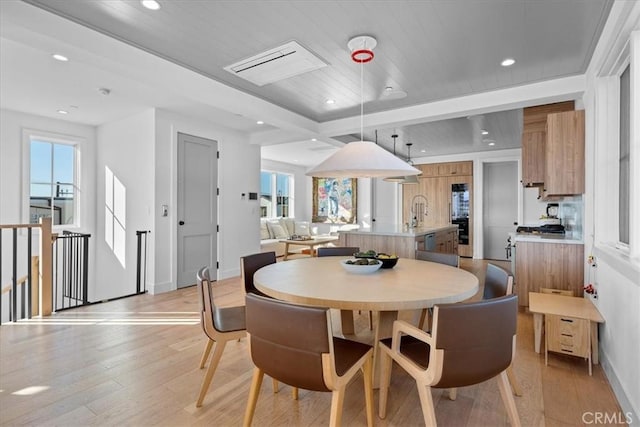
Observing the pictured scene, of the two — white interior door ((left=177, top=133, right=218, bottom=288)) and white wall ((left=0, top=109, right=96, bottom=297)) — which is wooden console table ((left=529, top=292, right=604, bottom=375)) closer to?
white interior door ((left=177, top=133, right=218, bottom=288))

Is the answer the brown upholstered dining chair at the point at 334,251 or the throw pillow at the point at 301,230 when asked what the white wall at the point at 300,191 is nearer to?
the throw pillow at the point at 301,230

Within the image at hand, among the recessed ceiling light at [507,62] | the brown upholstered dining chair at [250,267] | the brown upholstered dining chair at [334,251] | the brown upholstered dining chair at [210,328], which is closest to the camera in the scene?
the brown upholstered dining chair at [210,328]

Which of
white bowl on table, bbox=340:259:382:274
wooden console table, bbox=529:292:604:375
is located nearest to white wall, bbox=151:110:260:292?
white bowl on table, bbox=340:259:382:274

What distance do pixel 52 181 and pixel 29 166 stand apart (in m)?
0.38

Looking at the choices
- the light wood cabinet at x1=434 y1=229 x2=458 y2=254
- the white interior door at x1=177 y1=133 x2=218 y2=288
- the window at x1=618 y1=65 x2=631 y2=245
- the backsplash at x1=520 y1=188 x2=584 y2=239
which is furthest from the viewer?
the light wood cabinet at x1=434 y1=229 x2=458 y2=254

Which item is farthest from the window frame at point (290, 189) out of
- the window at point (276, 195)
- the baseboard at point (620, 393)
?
the baseboard at point (620, 393)

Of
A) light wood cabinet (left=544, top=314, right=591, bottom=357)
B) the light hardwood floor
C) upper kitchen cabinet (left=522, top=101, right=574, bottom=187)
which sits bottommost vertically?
the light hardwood floor

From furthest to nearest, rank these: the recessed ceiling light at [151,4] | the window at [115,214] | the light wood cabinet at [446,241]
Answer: the light wood cabinet at [446,241] < the window at [115,214] < the recessed ceiling light at [151,4]

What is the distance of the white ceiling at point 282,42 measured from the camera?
7.12ft

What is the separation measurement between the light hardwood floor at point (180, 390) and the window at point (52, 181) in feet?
8.30

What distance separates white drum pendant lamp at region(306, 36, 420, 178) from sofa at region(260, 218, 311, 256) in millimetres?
4845

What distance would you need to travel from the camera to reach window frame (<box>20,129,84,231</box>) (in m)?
4.55

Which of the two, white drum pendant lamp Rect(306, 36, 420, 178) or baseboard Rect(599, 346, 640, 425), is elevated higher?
white drum pendant lamp Rect(306, 36, 420, 178)

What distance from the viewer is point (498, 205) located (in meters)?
7.40
